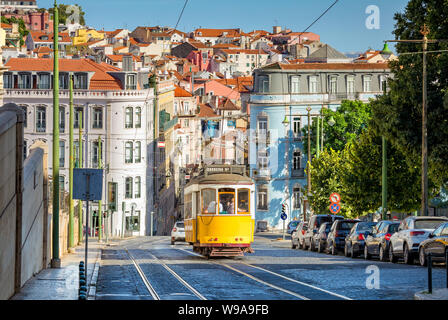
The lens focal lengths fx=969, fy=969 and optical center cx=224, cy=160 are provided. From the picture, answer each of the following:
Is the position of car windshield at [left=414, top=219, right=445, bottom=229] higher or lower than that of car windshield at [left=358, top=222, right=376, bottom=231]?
higher

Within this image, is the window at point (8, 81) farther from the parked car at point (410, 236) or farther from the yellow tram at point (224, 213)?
the parked car at point (410, 236)

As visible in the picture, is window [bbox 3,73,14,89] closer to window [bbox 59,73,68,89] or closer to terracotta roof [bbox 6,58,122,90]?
terracotta roof [bbox 6,58,122,90]

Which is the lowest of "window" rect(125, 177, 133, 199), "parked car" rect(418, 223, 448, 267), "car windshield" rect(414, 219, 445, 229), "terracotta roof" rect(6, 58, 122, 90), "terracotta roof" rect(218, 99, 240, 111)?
"parked car" rect(418, 223, 448, 267)

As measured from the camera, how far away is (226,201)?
3575 centimetres

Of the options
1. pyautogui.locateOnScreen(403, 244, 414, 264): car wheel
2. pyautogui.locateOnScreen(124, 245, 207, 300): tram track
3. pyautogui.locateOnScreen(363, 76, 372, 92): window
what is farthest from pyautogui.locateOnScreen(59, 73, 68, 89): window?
pyautogui.locateOnScreen(403, 244, 414, 264): car wheel

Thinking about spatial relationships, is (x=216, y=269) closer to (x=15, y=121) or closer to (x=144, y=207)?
(x=15, y=121)

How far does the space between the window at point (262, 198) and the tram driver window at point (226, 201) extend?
5461 cm

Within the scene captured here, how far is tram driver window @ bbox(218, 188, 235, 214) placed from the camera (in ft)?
117

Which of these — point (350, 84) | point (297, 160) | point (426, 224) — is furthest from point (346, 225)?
point (350, 84)

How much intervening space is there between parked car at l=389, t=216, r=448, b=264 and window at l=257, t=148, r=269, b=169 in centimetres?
5684

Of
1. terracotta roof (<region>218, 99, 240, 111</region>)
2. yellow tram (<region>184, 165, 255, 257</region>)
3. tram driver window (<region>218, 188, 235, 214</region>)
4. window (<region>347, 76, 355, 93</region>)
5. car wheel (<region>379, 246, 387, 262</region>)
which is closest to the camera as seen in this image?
car wheel (<region>379, 246, 387, 262</region>)

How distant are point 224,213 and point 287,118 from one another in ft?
182
